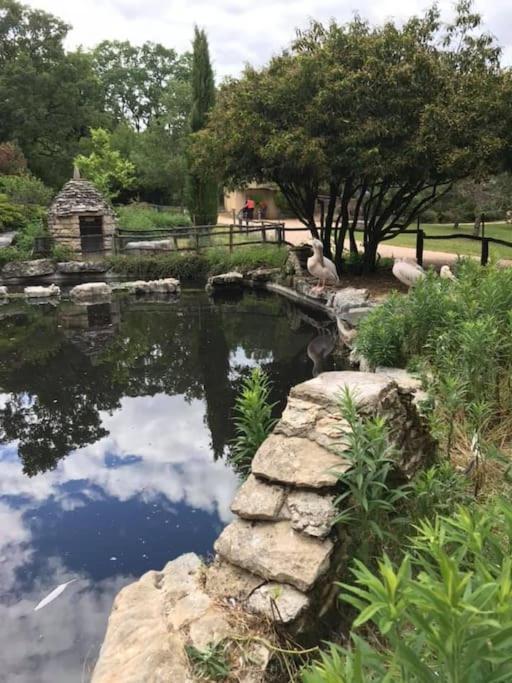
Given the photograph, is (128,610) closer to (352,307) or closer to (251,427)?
(251,427)

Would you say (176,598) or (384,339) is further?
(384,339)

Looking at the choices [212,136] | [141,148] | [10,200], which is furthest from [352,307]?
[141,148]

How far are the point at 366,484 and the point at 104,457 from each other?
134 inches

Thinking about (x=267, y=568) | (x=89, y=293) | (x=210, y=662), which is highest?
(x=89, y=293)

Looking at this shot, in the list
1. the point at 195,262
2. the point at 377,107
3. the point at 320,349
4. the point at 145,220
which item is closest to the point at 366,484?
the point at 320,349

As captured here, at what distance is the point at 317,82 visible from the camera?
10094 mm

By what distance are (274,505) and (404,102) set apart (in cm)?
904

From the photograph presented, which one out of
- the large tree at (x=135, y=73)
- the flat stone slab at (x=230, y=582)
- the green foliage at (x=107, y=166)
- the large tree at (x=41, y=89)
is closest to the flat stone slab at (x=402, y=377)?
the flat stone slab at (x=230, y=582)

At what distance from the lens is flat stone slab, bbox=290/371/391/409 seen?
3.00 m

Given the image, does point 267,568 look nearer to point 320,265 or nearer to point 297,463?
point 297,463

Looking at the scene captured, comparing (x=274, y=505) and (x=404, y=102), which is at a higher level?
(x=404, y=102)

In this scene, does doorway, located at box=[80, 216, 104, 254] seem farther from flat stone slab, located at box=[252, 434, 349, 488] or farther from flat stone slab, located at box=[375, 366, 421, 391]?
flat stone slab, located at box=[252, 434, 349, 488]

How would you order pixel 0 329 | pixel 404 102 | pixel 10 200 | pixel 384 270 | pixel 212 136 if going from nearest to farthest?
pixel 404 102 → pixel 0 329 → pixel 212 136 → pixel 384 270 → pixel 10 200

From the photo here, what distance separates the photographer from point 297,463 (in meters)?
2.78
